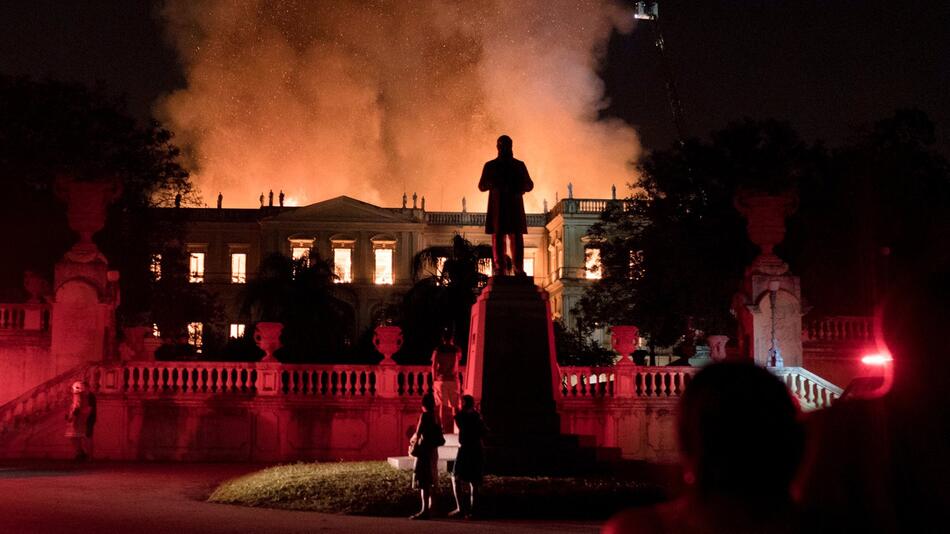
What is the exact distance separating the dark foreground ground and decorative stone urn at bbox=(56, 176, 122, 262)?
7.72m

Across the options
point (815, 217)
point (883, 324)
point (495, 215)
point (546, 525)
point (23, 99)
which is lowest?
point (546, 525)

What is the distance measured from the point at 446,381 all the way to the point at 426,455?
559cm

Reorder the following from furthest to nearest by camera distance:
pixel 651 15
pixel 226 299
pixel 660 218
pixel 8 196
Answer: pixel 651 15, pixel 226 299, pixel 660 218, pixel 8 196

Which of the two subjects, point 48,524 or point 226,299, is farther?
point 226,299

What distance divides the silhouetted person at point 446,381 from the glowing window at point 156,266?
2073 centimetres

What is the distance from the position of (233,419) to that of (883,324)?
886 inches

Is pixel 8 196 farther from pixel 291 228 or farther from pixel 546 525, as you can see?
pixel 291 228

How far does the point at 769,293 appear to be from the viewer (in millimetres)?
24531

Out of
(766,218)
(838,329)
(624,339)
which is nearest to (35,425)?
(624,339)

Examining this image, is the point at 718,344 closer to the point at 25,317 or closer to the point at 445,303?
the point at 445,303

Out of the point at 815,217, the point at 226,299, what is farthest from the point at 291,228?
the point at 815,217

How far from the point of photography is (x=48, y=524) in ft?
41.1

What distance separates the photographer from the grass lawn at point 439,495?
47.2 ft

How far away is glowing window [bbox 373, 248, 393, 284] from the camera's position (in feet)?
268
